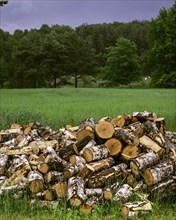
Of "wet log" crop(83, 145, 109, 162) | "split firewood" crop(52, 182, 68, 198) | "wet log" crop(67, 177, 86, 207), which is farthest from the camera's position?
"wet log" crop(83, 145, 109, 162)

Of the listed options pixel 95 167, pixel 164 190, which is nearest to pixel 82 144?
pixel 95 167

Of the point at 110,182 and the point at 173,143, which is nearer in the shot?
the point at 110,182

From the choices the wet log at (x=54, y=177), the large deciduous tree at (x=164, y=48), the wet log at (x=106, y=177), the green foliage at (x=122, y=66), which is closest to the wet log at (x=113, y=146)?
the wet log at (x=106, y=177)

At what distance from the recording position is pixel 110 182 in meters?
8.09

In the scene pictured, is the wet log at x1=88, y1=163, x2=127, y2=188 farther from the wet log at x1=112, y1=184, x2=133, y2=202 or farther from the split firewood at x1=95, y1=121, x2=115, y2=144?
the split firewood at x1=95, y1=121, x2=115, y2=144

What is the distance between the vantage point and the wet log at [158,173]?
8.05 m

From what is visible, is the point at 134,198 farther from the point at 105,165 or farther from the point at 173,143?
the point at 173,143

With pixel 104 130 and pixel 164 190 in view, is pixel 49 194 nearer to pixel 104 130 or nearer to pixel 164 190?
pixel 104 130

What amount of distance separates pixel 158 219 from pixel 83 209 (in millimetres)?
1251

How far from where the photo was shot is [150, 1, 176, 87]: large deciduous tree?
67438 millimetres

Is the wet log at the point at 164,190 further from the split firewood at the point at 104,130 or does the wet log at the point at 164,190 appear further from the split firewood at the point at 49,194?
the split firewood at the point at 49,194

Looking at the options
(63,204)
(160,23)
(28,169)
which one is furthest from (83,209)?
(160,23)

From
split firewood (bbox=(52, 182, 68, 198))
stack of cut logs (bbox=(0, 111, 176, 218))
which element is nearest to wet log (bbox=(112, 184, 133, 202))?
stack of cut logs (bbox=(0, 111, 176, 218))

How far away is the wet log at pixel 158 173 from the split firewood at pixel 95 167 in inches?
28.2
